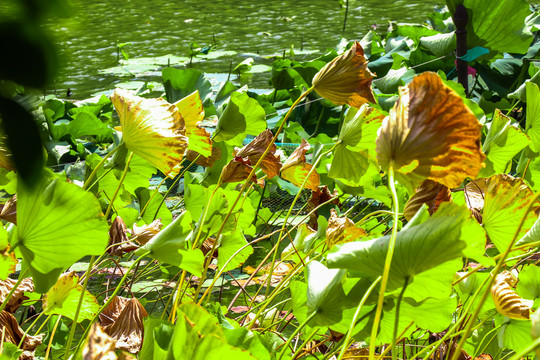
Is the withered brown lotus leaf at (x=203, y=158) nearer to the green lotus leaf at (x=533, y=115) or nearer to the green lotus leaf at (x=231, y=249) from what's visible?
the green lotus leaf at (x=231, y=249)

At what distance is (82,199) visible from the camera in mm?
488

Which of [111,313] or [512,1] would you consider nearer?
[111,313]

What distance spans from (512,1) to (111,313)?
2003mm

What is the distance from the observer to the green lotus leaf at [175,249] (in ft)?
2.00

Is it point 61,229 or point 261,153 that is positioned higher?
point 61,229

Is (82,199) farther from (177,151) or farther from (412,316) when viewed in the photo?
(412,316)

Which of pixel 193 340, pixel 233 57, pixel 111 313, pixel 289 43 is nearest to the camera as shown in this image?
pixel 193 340

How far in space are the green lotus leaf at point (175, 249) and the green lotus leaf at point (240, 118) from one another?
0.38 metres

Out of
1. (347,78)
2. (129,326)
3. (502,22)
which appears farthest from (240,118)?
(502,22)

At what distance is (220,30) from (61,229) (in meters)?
5.22

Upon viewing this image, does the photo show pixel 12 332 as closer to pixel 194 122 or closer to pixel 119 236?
pixel 119 236

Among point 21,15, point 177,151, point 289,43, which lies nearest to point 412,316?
point 177,151

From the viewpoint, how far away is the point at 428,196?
57cm

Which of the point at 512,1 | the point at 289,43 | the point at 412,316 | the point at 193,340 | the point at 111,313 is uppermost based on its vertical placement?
the point at 193,340
